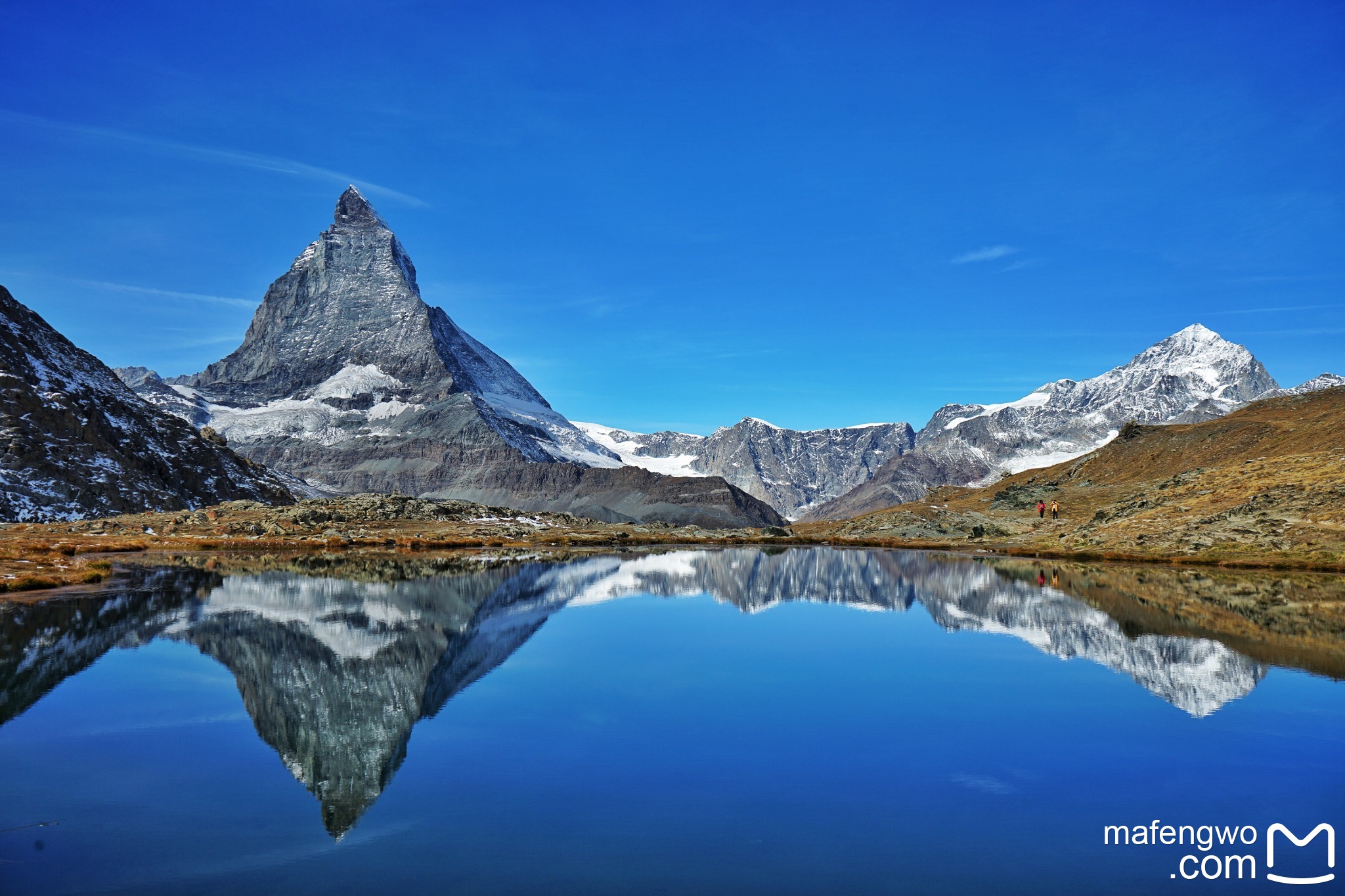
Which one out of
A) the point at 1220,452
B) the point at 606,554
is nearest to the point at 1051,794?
the point at 606,554

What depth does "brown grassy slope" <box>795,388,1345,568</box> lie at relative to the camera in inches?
2800

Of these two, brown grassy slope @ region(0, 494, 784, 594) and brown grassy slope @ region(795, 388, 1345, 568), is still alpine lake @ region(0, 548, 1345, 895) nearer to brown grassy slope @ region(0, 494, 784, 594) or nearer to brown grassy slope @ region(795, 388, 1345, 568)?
brown grassy slope @ region(0, 494, 784, 594)

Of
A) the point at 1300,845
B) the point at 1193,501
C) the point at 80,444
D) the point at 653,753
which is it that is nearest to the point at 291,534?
the point at 80,444

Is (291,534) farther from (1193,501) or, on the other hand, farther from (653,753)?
(653,753)

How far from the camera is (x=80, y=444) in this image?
150625mm

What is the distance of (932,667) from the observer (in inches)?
1232

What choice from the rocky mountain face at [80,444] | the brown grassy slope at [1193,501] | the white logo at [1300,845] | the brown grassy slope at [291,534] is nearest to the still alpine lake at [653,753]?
the white logo at [1300,845]

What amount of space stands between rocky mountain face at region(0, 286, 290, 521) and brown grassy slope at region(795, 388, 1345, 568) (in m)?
122

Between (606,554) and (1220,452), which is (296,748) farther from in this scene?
(1220,452)

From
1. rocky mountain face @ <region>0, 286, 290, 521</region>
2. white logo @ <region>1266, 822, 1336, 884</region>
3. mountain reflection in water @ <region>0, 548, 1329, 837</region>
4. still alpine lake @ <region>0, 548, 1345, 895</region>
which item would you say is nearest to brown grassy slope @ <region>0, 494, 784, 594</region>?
rocky mountain face @ <region>0, 286, 290, 521</region>

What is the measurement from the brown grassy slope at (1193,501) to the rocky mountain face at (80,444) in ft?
401

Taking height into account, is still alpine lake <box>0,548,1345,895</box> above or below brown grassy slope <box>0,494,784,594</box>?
below

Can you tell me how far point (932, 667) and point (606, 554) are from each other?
285ft

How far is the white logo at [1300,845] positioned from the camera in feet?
42.7
